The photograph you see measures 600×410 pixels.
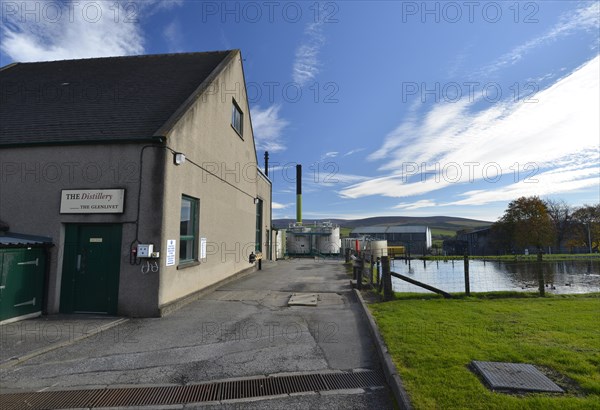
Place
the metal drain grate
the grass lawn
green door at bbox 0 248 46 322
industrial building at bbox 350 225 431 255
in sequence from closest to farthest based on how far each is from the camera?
1. the grass lawn
2. the metal drain grate
3. green door at bbox 0 248 46 322
4. industrial building at bbox 350 225 431 255

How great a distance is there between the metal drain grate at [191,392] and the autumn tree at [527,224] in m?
59.8

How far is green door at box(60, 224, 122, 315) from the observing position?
808 cm

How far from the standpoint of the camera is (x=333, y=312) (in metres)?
8.45

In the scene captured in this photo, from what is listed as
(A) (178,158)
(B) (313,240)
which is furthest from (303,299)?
(B) (313,240)

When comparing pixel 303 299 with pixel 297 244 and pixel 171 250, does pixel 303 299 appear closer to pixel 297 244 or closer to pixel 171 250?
pixel 171 250

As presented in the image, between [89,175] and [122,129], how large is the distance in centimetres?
141

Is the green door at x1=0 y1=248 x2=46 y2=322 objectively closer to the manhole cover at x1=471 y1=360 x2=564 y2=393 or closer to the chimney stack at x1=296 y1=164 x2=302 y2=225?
the manhole cover at x1=471 y1=360 x2=564 y2=393

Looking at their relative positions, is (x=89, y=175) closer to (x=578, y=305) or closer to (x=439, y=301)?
(x=439, y=301)

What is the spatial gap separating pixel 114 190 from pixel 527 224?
62003 mm

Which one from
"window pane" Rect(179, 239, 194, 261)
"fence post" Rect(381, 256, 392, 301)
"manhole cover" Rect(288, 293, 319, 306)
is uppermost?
"window pane" Rect(179, 239, 194, 261)

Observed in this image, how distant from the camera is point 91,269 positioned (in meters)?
8.21

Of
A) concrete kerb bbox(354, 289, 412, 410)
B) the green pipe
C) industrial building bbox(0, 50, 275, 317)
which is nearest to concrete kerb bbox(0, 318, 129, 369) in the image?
industrial building bbox(0, 50, 275, 317)

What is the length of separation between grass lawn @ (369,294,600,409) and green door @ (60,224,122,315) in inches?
248

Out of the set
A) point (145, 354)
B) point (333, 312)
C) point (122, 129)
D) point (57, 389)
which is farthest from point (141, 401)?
point (122, 129)
